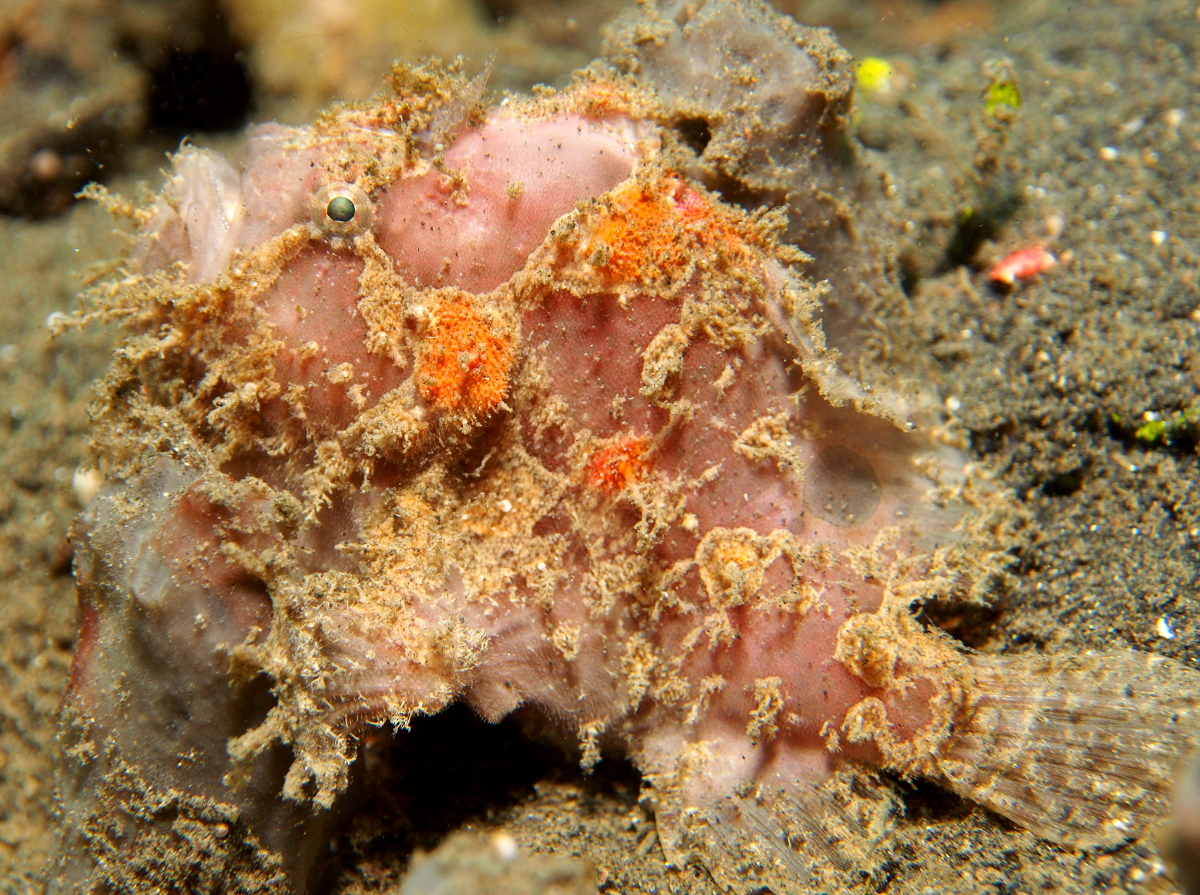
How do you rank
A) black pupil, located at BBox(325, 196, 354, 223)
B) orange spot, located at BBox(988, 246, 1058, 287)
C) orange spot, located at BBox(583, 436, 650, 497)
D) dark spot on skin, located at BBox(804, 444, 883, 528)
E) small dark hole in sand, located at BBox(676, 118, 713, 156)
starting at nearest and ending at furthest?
1. black pupil, located at BBox(325, 196, 354, 223)
2. orange spot, located at BBox(583, 436, 650, 497)
3. dark spot on skin, located at BBox(804, 444, 883, 528)
4. small dark hole in sand, located at BBox(676, 118, 713, 156)
5. orange spot, located at BBox(988, 246, 1058, 287)

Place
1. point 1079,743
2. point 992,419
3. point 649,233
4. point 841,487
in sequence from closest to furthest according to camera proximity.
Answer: point 1079,743, point 649,233, point 841,487, point 992,419

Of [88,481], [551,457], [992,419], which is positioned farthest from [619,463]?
[88,481]

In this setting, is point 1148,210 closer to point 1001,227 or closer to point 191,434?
point 1001,227

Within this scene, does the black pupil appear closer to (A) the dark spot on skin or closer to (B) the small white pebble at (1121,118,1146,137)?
(A) the dark spot on skin

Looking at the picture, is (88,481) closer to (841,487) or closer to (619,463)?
(619,463)

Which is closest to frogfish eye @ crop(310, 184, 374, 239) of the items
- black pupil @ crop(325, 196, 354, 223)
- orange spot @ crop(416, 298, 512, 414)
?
black pupil @ crop(325, 196, 354, 223)
